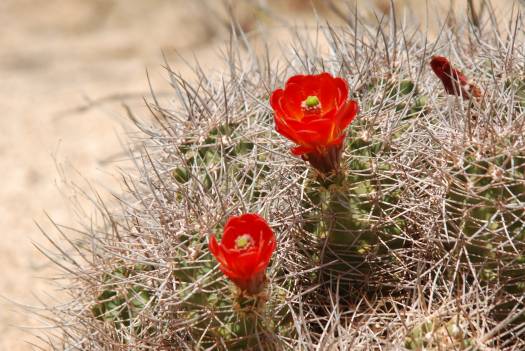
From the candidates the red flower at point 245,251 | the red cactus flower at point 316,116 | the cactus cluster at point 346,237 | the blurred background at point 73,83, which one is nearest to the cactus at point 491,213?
the cactus cluster at point 346,237

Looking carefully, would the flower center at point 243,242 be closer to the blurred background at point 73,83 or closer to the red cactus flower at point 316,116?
the red cactus flower at point 316,116

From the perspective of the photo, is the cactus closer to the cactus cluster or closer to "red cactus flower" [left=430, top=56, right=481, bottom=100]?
the cactus cluster

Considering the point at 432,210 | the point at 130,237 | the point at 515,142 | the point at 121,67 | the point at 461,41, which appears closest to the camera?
the point at 515,142

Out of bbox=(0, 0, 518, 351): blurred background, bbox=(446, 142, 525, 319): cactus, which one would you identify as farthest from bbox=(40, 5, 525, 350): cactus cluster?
bbox=(0, 0, 518, 351): blurred background

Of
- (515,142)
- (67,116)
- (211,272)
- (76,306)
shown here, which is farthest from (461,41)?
(67,116)

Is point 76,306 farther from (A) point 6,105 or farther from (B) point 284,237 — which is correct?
(A) point 6,105

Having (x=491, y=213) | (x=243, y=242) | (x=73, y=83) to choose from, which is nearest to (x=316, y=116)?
(x=243, y=242)

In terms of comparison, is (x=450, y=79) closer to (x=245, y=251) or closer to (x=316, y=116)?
(x=316, y=116)
